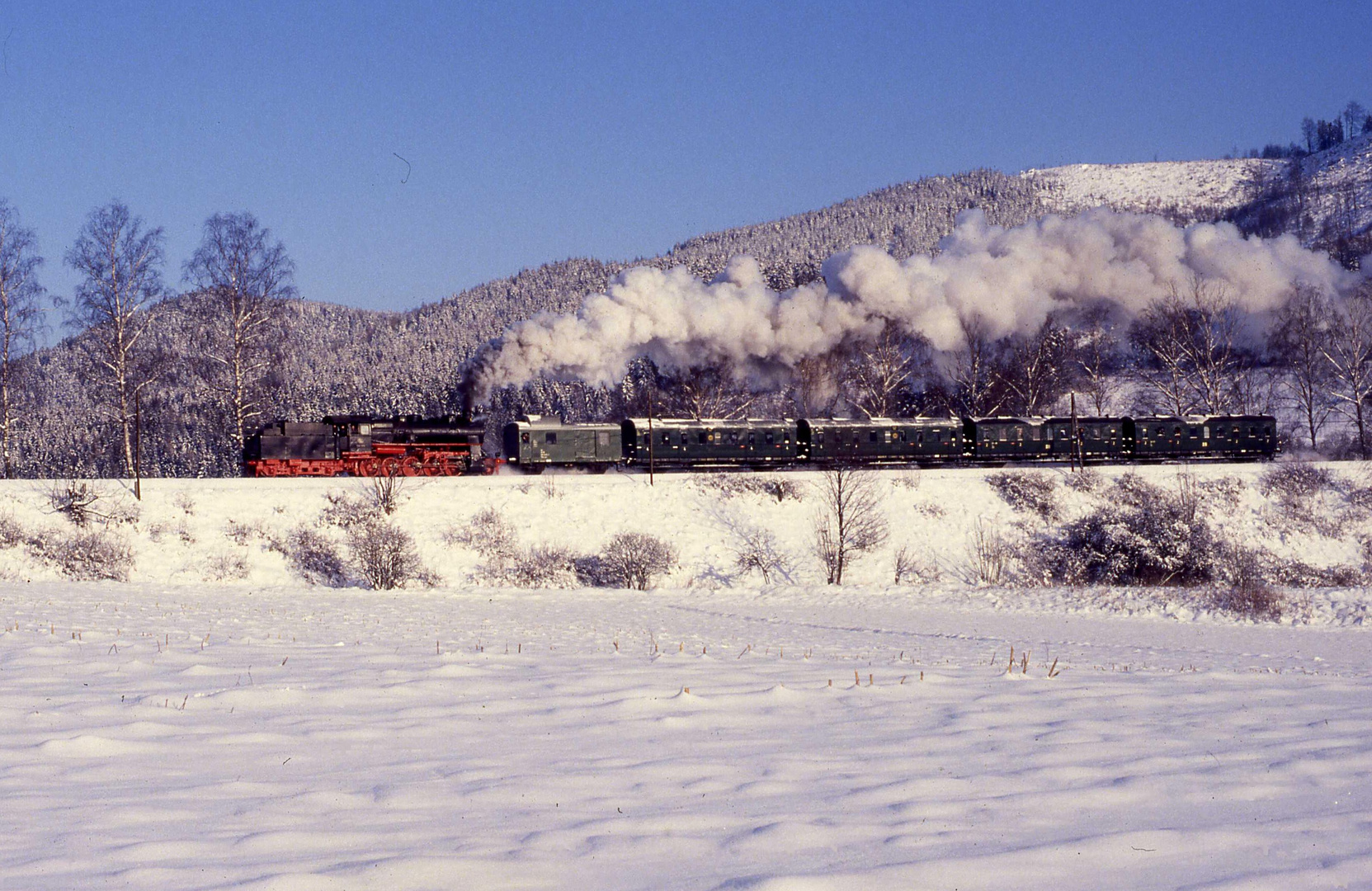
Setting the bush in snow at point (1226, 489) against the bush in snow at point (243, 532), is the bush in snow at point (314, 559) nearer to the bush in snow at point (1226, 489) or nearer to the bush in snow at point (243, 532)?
the bush in snow at point (243, 532)

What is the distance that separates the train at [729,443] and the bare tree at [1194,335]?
20.1ft

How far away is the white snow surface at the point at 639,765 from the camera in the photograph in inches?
177

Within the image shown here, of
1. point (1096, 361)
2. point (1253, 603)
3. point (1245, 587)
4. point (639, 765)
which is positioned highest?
point (1096, 361)

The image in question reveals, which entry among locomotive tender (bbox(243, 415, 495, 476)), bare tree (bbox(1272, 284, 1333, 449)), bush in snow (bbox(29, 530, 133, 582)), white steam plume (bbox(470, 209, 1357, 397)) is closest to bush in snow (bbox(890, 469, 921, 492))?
white steam plume (bbox(470, 209, 1357, 397))

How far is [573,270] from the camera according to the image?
174m

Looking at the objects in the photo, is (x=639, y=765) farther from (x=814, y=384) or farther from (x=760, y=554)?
(x=814, y=384)

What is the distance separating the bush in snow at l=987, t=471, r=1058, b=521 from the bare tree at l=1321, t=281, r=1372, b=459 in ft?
89.6

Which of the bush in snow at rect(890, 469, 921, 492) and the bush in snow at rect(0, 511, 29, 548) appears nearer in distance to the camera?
the bush in snow at rect(0, 511, 29, 548)

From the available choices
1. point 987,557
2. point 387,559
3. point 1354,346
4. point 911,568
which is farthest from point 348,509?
point 1354,346

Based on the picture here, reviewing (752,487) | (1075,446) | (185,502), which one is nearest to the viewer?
(185,502)

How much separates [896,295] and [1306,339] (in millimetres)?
31169

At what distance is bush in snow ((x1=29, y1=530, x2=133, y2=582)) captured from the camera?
106ft

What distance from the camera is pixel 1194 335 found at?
67.2 meters

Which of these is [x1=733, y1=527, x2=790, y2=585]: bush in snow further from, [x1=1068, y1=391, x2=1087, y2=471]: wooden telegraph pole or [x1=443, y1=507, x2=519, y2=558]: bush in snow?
[x1=1068, y1=391, x2=1087, y2=471]: wooden telegraph pole
